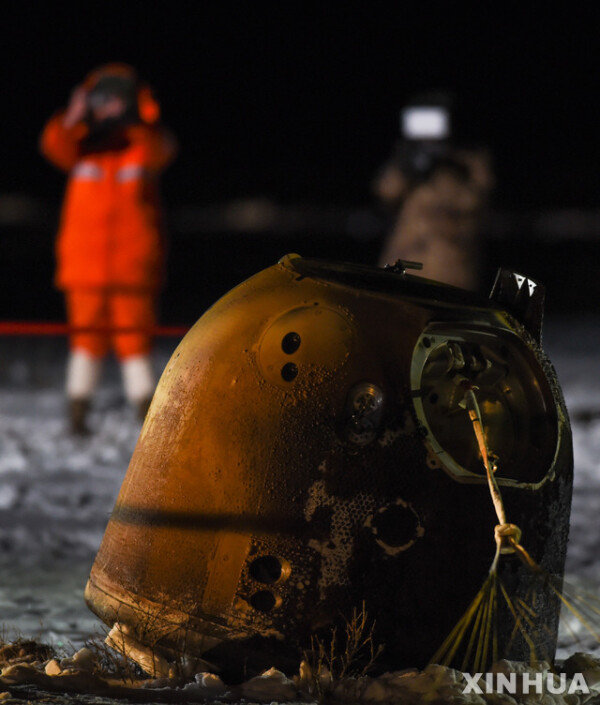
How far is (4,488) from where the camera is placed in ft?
16.7

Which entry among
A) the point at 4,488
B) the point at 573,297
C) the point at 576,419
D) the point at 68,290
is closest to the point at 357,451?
Result: the point at 4,488

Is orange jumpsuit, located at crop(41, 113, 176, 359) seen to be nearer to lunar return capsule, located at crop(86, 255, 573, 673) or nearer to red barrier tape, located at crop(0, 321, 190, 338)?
red barrier tape, located at crop(0, 321, 190, 338)

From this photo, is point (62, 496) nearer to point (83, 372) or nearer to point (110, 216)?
point (83, 372)

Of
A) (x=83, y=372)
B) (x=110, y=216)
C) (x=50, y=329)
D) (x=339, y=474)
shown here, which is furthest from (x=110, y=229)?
(x=339, y=474)

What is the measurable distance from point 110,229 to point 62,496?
2099 mm

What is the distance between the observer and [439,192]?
7.00m

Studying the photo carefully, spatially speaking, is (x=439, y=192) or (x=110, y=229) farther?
(x=439, y=192)

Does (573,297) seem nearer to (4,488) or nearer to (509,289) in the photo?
(4,488)

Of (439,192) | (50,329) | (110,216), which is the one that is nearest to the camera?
(50,329)

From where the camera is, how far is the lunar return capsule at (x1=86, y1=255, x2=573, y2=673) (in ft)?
7.59

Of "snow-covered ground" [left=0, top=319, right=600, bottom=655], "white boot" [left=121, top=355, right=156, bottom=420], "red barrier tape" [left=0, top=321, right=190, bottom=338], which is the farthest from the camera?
"white boot" [left=121, top=355, right=156, bottom=420]

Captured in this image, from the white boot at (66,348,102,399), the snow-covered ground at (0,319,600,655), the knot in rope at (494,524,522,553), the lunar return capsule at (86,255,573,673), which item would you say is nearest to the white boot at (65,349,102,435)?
the white boot at (66,348,102,399)

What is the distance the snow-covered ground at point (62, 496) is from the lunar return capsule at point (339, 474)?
70 cm

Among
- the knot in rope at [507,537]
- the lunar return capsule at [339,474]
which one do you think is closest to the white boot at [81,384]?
the lunar return capsule at [339,474]
